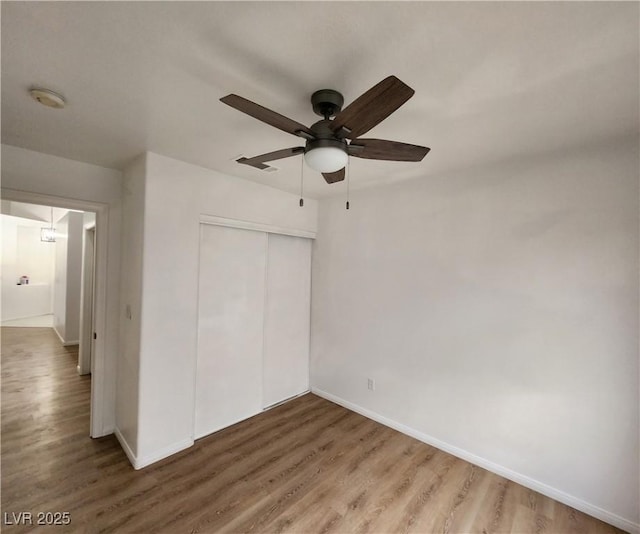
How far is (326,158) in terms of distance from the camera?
142 centimetres

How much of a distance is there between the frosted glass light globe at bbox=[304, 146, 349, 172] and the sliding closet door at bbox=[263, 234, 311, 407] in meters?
2.04

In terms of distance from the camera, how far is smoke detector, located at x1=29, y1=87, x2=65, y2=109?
154 cm

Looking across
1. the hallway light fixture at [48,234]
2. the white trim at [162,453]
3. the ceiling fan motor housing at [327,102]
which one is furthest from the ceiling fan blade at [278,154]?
the hallway light fixture at [48,234]

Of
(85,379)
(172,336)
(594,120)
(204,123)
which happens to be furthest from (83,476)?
(594,120)

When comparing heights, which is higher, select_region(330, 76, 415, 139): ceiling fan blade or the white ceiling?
the white ceiling

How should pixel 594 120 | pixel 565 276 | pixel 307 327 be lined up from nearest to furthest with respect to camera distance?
pixel 594 120
pixel 565 276
pixel 307 327

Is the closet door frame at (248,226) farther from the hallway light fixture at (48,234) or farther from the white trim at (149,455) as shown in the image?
the hallway light fixture at (48,234)

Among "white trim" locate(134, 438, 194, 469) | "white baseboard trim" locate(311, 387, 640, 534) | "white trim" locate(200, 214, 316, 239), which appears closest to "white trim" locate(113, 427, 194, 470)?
"white trim" locate(134, 438, 194, 469)

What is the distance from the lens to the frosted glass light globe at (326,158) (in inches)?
54.9

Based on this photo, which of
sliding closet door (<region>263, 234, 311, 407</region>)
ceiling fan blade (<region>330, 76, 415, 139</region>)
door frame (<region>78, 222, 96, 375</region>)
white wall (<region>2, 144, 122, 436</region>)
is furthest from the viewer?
door frame (<region>78, 222, 96, 375</region>)

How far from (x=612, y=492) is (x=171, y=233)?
12.2ft

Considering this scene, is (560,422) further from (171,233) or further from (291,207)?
(171,233)

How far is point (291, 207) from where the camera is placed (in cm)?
350

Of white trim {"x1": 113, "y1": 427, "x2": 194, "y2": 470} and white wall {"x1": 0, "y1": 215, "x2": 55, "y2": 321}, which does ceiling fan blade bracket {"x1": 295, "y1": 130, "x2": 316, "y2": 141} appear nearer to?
white trim {"x1": 113, "y1": 427, "x2": 194, "y2": 470}
